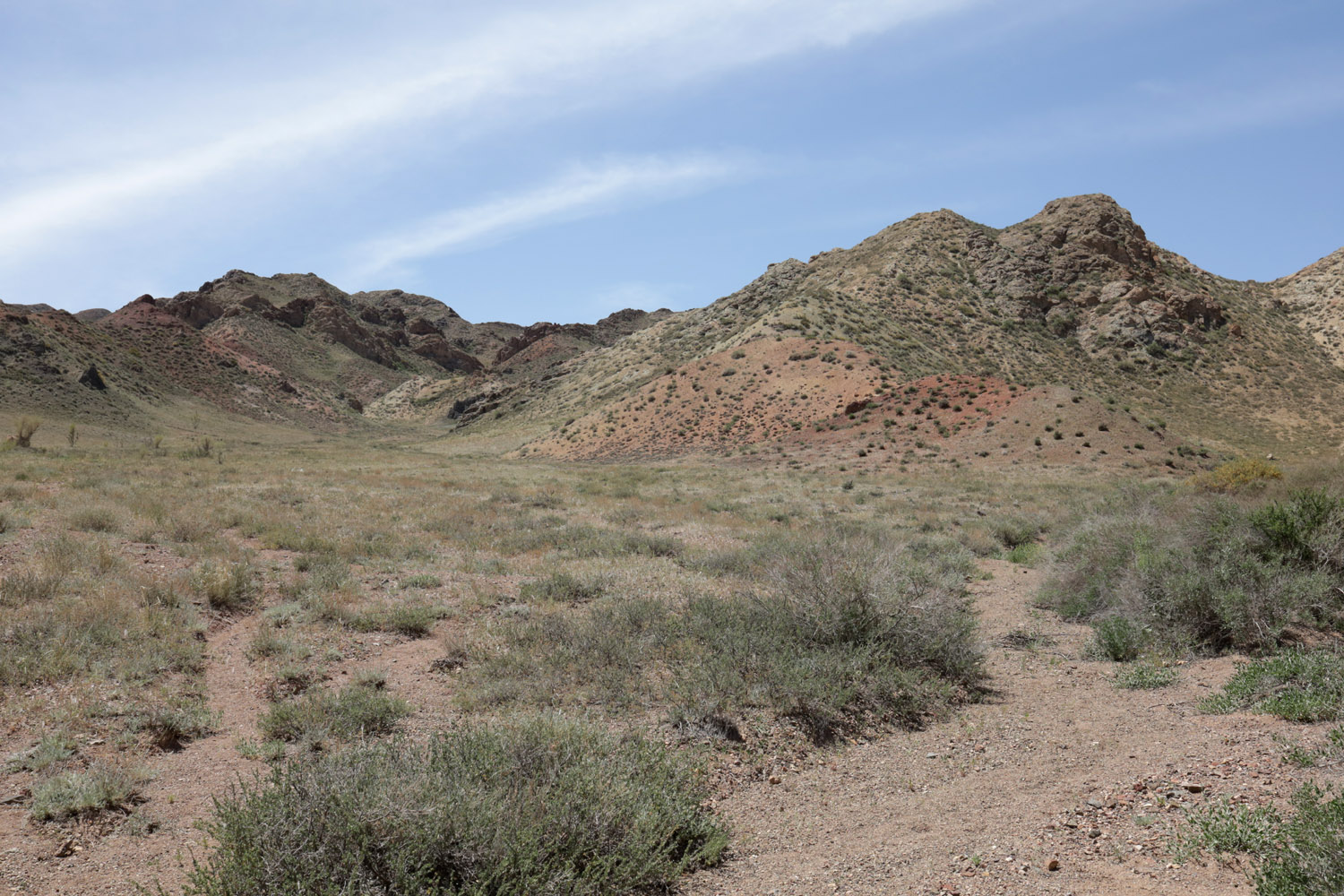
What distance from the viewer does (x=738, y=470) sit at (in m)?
31.4

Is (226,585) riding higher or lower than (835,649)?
higher

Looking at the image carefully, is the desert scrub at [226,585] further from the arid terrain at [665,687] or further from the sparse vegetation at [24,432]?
Answer: the sparse vegetation at [24,432]

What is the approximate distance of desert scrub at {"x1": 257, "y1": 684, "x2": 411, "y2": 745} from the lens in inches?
215

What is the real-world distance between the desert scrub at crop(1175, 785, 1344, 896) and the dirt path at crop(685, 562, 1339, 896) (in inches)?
6.3

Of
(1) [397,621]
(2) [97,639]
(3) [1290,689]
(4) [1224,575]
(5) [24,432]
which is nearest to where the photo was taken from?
(3) [1290,689]

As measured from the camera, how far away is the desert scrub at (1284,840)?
3010 millimetres

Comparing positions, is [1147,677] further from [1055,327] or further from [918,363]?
[1055,327]

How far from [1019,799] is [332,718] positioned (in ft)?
16.5

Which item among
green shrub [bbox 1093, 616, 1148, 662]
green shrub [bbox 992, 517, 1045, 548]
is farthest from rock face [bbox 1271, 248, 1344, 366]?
green shrub [bbox 1093, 616, 1148, 662]

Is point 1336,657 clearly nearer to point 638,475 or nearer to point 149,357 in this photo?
point 638,475

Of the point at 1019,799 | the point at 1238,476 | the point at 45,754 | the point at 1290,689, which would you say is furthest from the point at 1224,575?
the point at 45,754

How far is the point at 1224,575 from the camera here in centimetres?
738

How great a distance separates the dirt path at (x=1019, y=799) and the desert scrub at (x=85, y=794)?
11.9 ft

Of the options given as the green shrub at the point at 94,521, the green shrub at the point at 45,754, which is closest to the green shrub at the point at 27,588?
the green shrub at the point at 45,754
